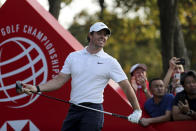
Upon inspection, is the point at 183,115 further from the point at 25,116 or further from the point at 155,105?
the point at 25,116

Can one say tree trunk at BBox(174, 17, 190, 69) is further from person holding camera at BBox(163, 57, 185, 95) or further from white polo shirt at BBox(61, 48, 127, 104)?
white polo shirt at BBox(61, 48, 127, 104)

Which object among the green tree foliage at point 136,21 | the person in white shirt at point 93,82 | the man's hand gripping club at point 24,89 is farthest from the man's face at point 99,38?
the green tree foliage at point 136,21

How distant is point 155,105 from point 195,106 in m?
0.74

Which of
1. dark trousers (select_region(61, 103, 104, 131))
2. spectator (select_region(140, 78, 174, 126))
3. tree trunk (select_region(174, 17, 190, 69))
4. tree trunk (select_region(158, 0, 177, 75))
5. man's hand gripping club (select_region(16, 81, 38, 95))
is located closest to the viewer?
dark trousers (select_region(61, 103, 104, 131))

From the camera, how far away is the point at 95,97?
497cm

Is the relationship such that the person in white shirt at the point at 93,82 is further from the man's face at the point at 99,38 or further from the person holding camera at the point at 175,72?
the person holding camera at the point at 175,72

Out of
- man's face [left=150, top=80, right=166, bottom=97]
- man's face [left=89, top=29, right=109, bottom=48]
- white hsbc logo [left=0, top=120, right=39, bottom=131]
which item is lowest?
white hsbc logo [left=0, top=120, right=39, bottom=131]

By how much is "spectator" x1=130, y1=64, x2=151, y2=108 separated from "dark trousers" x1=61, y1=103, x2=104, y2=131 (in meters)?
1.60

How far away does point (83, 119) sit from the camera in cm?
495

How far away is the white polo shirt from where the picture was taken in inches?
194

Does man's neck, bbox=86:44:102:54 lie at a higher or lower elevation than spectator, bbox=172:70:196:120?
higher

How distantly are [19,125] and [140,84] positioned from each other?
2031mm

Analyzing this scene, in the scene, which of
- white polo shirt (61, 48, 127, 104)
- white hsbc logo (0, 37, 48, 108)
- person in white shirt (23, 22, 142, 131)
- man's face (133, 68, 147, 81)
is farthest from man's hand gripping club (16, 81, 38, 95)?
man's face (133, 68, 147, 81)

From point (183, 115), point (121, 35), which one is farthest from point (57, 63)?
point (121, 35)
